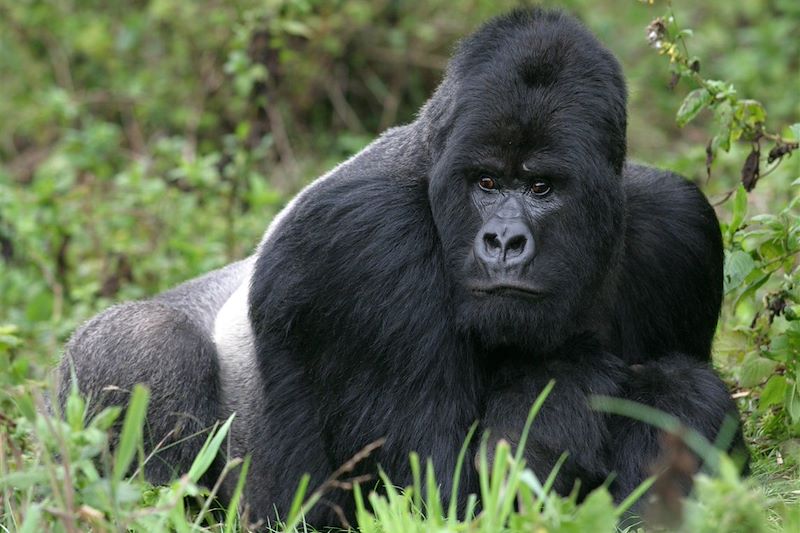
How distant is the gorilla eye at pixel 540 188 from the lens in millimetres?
3873

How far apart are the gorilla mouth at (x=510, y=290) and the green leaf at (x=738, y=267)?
0.99 m

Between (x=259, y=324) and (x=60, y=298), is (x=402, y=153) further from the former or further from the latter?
(x=60, y=298)

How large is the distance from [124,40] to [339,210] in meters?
6.15

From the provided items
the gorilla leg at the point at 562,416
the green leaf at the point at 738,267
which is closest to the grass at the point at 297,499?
the gorilla leg at the point at 562,416

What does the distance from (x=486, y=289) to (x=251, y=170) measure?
490 cm

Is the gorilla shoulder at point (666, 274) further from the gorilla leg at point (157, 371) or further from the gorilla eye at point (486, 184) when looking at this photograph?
the gorilla leg at point (157, 371)

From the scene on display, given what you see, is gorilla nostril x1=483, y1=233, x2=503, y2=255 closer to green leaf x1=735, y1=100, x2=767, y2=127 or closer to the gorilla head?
the gorilla head

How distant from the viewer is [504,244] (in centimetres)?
372

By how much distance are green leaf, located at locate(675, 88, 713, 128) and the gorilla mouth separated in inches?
45.9

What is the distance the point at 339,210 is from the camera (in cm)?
415

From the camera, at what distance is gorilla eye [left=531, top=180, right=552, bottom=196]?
12.7ft

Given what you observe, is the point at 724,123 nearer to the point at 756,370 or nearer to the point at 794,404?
the point at 756,370

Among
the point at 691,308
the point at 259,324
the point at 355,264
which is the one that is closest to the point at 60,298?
the point at 259,324

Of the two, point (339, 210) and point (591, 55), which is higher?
point (591, 55)
